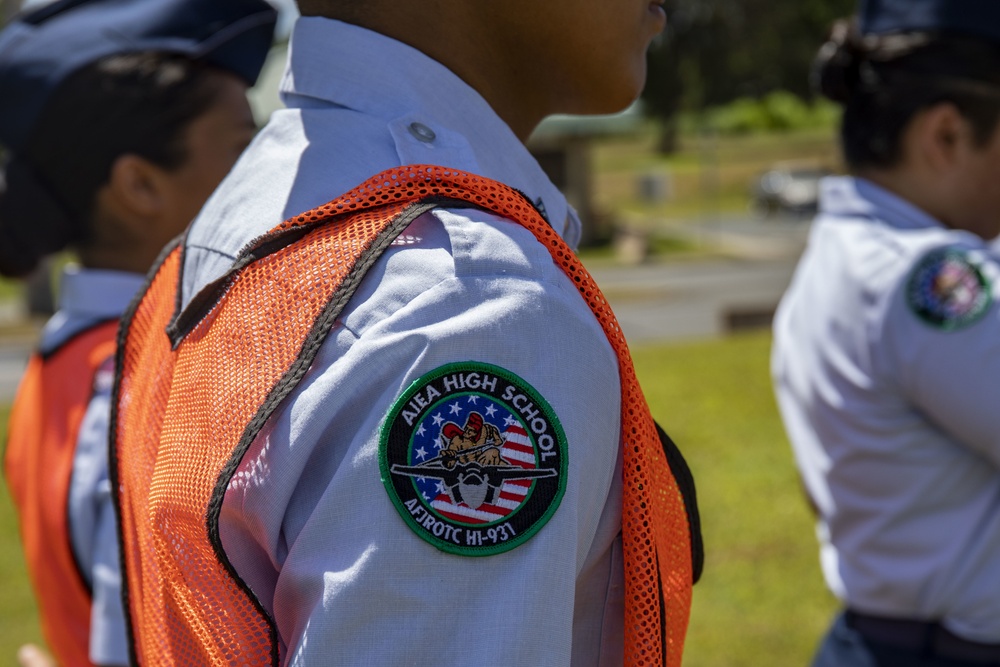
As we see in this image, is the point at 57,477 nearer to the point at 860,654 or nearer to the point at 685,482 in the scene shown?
the point at 685,482

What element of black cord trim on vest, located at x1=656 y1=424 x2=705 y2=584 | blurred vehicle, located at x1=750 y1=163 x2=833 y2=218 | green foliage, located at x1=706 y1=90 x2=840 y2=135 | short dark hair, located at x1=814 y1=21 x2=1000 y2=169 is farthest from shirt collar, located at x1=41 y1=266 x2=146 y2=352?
blurred vehicle, located at x1=750 y1=163 x2=833 y2=218

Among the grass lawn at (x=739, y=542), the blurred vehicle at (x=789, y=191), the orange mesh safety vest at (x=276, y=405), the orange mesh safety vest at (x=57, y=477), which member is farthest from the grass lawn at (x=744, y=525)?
the blurred vehicle at (x=789, y=191)

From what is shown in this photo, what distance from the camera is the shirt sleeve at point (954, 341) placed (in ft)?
6.55

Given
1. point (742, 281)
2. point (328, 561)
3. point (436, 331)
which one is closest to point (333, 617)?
point (328, 561)

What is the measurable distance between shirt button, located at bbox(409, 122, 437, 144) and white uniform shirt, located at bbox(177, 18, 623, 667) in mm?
25

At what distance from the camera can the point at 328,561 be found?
0.83 metres

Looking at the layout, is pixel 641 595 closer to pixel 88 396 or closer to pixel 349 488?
pixel 349 488

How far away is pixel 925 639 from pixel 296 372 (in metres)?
1.79

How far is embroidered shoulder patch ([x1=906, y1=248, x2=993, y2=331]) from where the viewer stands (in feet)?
6.59

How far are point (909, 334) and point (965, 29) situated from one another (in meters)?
0.72

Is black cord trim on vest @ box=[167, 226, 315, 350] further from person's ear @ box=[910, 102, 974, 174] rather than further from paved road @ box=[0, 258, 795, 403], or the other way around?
paved road @ box=[0, 258, 795, 403]

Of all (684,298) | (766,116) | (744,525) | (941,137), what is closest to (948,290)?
(941,137)

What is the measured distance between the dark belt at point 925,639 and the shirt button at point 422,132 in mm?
1698

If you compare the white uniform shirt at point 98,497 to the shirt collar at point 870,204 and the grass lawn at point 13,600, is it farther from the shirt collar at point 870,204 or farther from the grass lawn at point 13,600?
the grass lawn at point 13,600
